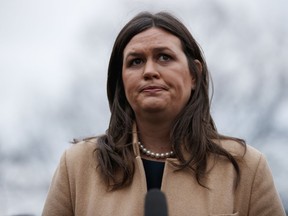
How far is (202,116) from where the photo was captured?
390 centimetres

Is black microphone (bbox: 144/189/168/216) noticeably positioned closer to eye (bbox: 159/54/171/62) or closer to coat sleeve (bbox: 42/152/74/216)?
eye (bbox: 159/54/171/62)

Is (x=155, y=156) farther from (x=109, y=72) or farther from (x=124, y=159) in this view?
(x=109, y=72)

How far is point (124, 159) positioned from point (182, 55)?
35.9 inches

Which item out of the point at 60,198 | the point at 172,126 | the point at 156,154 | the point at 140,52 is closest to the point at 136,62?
the point at 140,52

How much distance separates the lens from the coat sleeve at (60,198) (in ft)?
12.5

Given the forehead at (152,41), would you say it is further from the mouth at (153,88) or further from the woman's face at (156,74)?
the mouth at (153,88)

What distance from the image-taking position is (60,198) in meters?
3.83

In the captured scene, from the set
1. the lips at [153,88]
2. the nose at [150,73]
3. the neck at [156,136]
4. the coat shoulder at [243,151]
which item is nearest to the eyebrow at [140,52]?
the nose at [150,73]

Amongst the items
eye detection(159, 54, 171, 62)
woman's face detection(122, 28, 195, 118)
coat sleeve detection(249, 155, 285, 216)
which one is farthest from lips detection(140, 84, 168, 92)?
coat sleeve detection(249, 155, 285, 216)

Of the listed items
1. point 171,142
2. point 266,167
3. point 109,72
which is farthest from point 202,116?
point 109,72

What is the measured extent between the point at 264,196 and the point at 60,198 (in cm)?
153

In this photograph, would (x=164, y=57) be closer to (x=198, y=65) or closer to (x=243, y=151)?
(x=198, y=65)

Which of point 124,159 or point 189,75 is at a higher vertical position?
point 189,75

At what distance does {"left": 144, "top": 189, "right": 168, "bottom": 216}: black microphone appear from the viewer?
1.15 m
